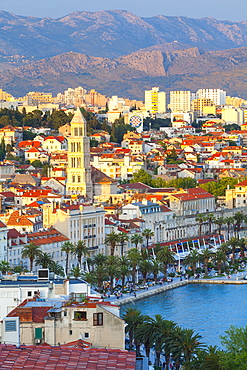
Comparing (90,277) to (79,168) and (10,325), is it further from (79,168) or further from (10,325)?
(79,168)

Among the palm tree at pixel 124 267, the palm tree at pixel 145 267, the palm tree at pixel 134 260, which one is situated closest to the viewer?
the palm tree at pixel 124 267

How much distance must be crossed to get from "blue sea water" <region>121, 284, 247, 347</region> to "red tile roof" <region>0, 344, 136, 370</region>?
1147 inches

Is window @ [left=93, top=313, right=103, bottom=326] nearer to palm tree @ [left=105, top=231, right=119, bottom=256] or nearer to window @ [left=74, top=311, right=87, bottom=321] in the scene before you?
window @ [left=74, top=311, right=87, bottom=321]

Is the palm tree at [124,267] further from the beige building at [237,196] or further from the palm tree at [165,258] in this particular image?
the beige building at [237,196]

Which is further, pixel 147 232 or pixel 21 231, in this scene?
pixel 147 232

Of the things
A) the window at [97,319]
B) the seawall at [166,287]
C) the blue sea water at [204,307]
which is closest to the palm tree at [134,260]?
the seawall at [166,287]

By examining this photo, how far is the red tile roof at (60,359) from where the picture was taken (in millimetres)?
21625

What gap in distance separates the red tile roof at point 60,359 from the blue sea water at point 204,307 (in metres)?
29.1

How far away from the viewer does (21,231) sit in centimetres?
7756

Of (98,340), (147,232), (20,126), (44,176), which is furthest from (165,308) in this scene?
(20,126)

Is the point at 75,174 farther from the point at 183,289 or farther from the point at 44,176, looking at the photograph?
the point at 183,289

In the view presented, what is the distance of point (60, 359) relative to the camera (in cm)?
2233

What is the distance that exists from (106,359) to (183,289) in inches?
2019

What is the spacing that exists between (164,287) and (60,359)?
50.6 metres
